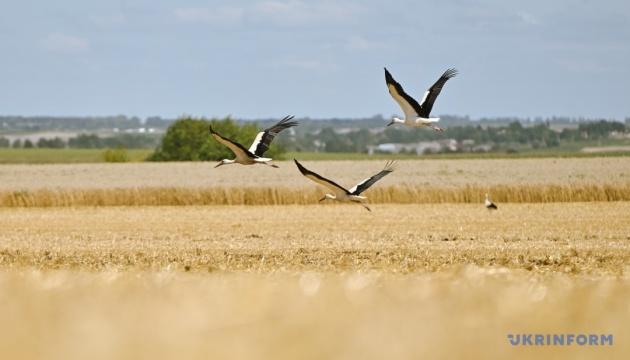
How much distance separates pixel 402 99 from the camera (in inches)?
883

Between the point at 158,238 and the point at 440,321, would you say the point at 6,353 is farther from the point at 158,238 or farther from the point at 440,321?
the point at 158,238

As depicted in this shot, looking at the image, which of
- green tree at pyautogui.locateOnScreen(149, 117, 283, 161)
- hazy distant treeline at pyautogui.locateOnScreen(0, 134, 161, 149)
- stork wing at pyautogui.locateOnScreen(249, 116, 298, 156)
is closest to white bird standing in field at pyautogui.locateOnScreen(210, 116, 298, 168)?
stork wing at pyautogui.locateOnScreen(249, 116, 298, 156)

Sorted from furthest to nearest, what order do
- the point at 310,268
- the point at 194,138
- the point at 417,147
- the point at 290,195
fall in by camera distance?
the point at 417,147
the point at 194,138
the point at 290,195
the point at 310,268

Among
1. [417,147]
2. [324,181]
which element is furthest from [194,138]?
[324,181]

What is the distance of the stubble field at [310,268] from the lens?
10695 mm

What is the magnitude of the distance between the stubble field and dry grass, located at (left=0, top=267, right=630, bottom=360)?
27 mm

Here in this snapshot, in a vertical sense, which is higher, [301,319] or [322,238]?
[301,319]

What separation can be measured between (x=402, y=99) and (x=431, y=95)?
0.64 metres

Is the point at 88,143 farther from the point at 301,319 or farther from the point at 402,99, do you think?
the point at 301,319

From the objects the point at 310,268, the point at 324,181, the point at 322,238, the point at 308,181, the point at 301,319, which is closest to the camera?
the point at 301,319

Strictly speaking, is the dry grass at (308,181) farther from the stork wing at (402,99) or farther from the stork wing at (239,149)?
the stork wing at (239,149)

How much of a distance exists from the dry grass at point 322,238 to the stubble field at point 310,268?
6 cm

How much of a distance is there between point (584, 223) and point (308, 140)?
128 metres

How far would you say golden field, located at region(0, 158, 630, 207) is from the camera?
3903 cm
